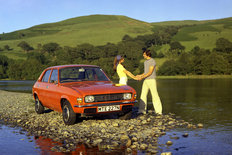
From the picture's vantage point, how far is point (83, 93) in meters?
8.33

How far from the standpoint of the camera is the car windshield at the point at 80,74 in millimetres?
10000

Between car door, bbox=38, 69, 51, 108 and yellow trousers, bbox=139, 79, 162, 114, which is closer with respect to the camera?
car door, bbox=38, 69, 51, 108

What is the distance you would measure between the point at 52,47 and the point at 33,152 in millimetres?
129913

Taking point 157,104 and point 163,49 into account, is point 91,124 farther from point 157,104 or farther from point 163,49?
point 163,49

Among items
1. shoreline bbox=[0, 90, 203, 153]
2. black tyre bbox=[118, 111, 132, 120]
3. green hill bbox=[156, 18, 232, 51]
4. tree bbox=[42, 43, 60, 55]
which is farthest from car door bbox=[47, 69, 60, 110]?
tree bbox=[42, 43, 60, 55]

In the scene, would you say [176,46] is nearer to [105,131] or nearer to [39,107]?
[39,107]

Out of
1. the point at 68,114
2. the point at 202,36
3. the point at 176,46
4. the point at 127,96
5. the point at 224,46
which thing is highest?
the point at 202,36

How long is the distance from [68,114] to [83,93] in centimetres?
103

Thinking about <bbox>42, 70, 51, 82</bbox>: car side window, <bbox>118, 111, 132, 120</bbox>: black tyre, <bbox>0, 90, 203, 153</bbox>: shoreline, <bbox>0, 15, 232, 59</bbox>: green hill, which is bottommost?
<bbox>0, 90, 203, 153</bbox>: shoreline

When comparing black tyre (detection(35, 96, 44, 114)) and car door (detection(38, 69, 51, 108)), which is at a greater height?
car door (detection(38, 69, 51, 108))

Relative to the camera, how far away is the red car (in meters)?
8.41

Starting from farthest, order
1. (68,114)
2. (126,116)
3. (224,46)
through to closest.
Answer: (224,46), (126,116), (68,114)

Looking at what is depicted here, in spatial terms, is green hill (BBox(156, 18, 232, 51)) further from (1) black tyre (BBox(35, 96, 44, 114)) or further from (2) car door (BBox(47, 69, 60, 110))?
(2) car door (BBox(47, 69, 60, 110))

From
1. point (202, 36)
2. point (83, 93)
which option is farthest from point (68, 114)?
point (202, 36)
